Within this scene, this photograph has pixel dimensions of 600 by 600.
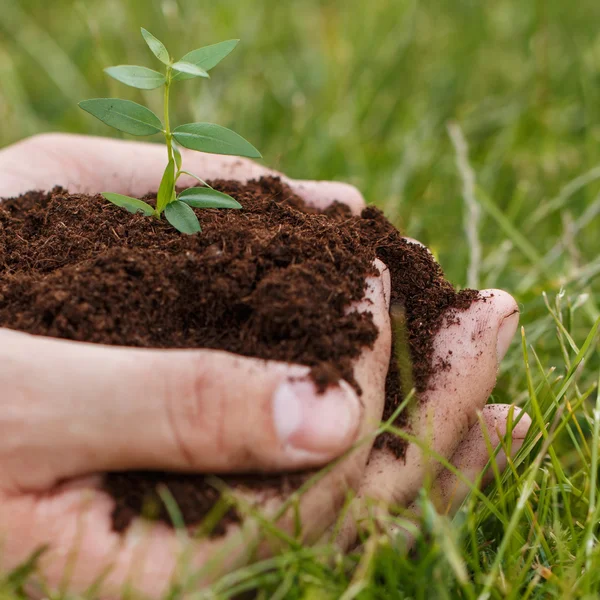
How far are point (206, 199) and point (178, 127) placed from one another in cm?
17

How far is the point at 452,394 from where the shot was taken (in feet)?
5.21

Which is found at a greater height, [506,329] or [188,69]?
[188,69]

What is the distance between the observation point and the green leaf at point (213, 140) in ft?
4.96

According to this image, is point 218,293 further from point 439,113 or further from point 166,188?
point 439,113

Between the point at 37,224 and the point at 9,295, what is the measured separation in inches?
13.8

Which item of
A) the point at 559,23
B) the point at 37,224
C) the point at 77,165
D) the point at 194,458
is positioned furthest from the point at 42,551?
the point at 559,23

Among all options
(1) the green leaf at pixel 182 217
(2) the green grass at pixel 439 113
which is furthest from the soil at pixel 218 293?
(2) the green grass at pixel 439 113

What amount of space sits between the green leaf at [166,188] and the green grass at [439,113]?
0.97m

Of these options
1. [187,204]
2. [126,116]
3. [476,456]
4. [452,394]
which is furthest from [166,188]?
[476,456]

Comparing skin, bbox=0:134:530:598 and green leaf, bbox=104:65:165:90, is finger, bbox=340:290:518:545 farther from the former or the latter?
green leaf, bbox=104:65:165:90

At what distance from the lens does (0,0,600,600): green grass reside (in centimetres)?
229

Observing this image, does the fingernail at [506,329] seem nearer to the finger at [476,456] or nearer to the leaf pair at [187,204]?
the finger at [476,456]

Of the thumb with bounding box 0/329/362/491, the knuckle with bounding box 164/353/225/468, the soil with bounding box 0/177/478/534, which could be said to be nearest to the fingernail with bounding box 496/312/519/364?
the soil with bounding box 0/177/478/534

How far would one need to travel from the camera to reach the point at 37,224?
71.2 inches
